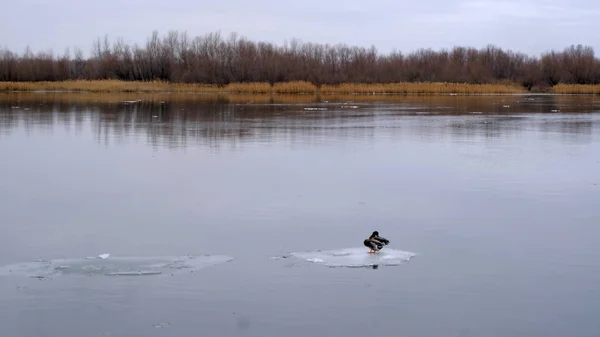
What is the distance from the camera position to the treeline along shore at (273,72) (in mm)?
46625

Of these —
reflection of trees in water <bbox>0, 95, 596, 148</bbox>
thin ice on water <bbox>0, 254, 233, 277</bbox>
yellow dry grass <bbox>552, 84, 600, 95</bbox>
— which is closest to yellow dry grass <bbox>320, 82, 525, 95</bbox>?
yellow dry grass <bbox>552, 84, 600, 95</bbox>

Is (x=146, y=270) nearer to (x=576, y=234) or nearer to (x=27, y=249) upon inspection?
(x=27, y=249)

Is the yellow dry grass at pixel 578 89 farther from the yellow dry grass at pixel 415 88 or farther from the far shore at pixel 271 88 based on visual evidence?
the yellow dry grass at pixel 415 88

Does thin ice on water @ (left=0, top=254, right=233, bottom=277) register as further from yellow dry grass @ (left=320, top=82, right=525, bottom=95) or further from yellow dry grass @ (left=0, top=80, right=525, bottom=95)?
yellow dry grass @ (left=320, top=82, right=525, bottom=95)

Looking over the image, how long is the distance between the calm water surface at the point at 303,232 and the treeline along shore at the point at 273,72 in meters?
32.7

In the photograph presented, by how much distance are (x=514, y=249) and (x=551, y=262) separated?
0.43 meters

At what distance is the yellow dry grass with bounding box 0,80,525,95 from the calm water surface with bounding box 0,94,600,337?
31481 mm

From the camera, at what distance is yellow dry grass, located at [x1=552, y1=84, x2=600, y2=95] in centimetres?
4825

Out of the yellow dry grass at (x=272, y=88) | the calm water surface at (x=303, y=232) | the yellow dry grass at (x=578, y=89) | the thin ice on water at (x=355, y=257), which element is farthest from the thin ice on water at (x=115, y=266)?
the yellow dry grass at (x=578, y=89)

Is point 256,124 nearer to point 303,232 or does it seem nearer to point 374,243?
point 303,232

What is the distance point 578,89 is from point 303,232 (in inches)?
1818

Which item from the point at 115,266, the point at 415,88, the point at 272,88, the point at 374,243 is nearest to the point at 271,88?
the point at 272,88

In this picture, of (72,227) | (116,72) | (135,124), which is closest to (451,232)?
(72,227)

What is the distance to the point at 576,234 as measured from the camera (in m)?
6.95
